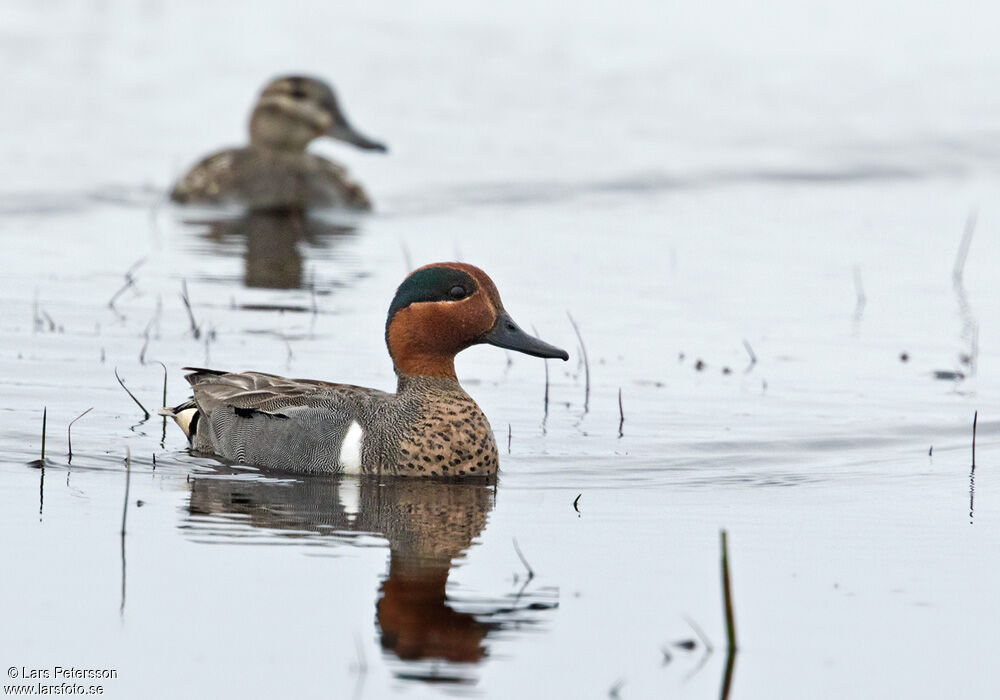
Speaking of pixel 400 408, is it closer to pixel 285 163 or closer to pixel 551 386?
pixel 551 386

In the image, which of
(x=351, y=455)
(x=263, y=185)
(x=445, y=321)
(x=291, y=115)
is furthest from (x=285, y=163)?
(x=351, y=455)

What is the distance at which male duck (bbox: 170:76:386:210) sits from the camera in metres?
17.9

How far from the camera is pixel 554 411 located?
401 inches

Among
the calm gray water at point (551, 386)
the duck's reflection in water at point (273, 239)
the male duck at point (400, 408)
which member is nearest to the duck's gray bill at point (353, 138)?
the calm gray water at point (551, 386)

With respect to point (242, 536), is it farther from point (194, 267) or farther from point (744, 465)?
point (194, 267)

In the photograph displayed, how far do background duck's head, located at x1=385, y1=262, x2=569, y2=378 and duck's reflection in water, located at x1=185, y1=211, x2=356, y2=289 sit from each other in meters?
4.75

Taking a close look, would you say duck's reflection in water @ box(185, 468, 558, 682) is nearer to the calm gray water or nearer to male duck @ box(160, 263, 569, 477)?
the calm gray water

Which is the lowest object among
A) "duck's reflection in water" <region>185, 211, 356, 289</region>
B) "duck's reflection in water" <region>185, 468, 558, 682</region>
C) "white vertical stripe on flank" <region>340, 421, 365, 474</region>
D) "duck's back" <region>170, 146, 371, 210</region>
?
"duck's reflection in water" <region>185, 468, 558, 682</region>

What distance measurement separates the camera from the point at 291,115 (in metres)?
19.0

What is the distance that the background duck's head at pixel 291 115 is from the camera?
62.3 ft

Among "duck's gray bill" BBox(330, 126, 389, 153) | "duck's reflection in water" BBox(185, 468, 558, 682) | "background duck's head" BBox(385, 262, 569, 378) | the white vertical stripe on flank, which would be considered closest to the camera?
"duck's reflection in water" BBox(185, 468, 558, 682)

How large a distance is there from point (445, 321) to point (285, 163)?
9.77m

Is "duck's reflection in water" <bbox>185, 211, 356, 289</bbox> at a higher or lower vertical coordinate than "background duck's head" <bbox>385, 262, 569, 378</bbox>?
higher

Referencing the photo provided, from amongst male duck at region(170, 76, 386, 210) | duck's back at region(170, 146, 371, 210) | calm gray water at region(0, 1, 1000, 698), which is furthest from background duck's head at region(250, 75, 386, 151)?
calm gray water at region(0, 1, 1000, 698)
